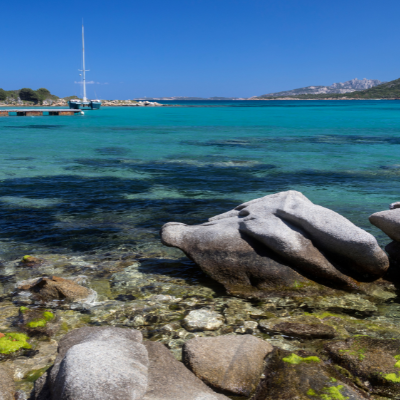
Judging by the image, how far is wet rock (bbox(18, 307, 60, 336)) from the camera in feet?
18.9

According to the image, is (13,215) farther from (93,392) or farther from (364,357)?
(364,357)

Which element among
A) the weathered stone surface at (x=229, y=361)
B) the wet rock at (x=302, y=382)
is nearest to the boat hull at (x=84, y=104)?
the weathered stone surface at (x=229, y=361)

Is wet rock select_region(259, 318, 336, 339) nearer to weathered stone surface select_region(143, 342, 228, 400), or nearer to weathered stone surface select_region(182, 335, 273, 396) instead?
weathered stone surface select_region(182, 335, 273, 396)

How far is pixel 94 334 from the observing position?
16.3 ft

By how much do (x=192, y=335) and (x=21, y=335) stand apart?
2244 mm

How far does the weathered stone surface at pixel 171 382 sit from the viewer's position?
3.94 m

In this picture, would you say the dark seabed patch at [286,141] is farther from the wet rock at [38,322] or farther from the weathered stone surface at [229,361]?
the weathered stone surface at [229,361]

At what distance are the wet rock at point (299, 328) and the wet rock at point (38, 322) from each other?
2914mm

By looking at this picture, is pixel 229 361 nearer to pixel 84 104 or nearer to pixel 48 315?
pixel 48 315

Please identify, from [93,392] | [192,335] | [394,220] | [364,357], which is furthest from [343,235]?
[93,392]

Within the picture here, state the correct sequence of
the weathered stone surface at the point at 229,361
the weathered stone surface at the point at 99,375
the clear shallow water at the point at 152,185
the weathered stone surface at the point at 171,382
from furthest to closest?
the clear shallow water at the point at 152,185 → the weathered stone surface at the point at 229,361 → the weathered stone surface at the point at 171,382 → the weathered stone surface at the point at 99,375

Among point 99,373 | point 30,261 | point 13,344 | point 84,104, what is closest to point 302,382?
point 99,373

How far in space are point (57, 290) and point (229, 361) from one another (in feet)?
10.9

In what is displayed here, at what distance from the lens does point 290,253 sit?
7.06 metres
